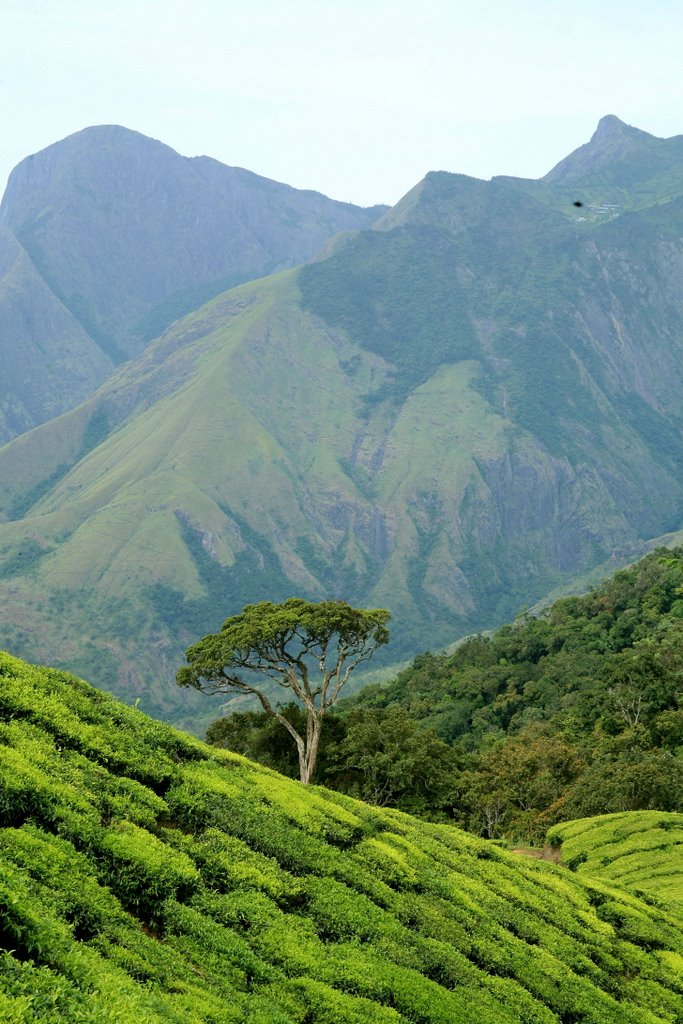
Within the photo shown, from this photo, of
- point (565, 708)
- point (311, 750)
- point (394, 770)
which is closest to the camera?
point (311, 750)

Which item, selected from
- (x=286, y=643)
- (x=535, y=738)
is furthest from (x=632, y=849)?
(x=535, y=738)

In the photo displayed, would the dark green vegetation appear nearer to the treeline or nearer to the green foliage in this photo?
the treeline

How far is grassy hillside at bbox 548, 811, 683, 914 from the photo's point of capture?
111 ft

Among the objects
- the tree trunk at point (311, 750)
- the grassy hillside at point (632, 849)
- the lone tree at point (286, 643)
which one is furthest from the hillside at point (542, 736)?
the lone tree at point (286, 643)

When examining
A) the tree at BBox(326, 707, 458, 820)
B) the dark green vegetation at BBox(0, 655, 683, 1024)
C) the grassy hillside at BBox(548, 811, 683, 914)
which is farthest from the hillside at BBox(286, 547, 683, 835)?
the dark green vegetation at BBox(0, 655, 683, 1024)

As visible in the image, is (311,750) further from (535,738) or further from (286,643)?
(535,738)

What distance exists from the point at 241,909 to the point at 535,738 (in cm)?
6087

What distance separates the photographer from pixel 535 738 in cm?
7344

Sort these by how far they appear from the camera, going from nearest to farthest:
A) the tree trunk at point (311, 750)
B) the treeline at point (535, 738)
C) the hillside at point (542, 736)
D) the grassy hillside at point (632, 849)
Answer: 1. the grassy hillside at point (632, 849)
2. the tree trunk at point (311, 750)
3. the hillside at point (542, 736)
4. the treeline at point (535, 738)

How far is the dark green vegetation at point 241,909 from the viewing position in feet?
42.4

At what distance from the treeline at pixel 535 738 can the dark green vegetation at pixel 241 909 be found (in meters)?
13.1

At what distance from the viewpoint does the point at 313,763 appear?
2050 inches

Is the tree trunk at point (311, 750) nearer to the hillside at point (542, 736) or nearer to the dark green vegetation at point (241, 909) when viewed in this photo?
the hillside at point (542, 736)

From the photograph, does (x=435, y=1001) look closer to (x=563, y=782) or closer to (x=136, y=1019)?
(x=136, y=1019)
